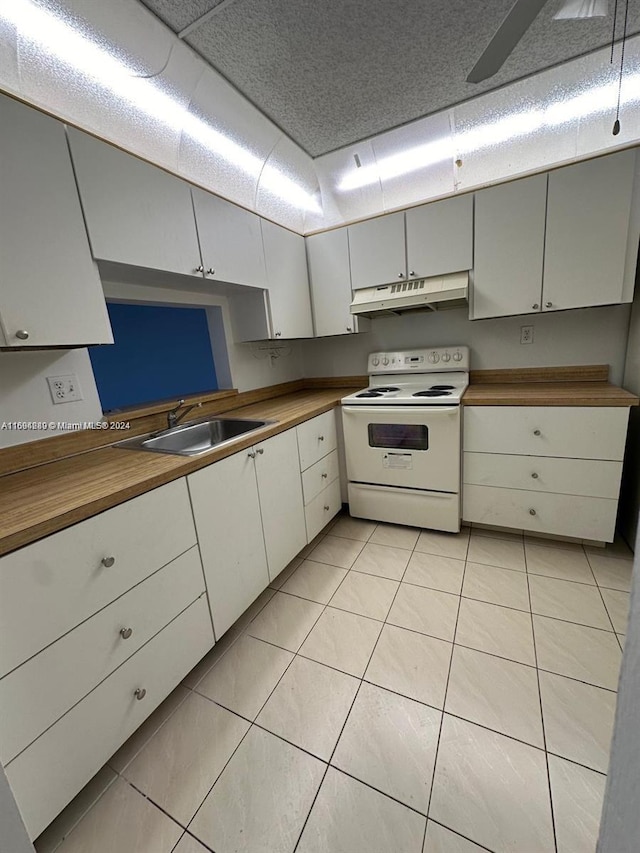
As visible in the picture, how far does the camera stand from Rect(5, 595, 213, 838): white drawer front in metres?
0.87

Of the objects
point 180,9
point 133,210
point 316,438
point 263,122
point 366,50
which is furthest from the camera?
point 316,438

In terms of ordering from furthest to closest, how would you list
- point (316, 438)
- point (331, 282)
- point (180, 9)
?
point (331, 282), point (316, 438), point (180, 9)

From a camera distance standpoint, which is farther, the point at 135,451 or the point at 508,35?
the point at 135,451

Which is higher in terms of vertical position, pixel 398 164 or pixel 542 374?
pixel 398 164

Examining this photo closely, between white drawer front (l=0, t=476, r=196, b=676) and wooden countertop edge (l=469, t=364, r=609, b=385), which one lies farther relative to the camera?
wooden countertop edge (l=469, t=364, r=609, b=385)

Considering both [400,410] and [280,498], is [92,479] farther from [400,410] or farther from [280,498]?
[400,410]

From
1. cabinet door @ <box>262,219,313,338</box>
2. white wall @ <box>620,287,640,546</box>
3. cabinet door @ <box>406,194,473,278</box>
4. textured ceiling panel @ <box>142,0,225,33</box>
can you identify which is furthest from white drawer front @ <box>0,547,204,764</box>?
white wall @ <box>620,287,640,546</box>

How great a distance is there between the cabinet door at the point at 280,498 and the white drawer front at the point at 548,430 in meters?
1.07

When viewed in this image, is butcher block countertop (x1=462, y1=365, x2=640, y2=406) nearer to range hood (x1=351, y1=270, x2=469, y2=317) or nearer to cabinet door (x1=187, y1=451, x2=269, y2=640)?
range hood (x1=351, y1=270, x2=469, y2=317)

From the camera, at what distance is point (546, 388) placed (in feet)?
6.81

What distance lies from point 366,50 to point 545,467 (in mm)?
2202

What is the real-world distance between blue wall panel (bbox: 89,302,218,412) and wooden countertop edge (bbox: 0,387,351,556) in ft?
1.43

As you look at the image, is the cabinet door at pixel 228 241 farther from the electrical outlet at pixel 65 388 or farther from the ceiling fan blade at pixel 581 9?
the ceiling fan blade at pixel 581 9

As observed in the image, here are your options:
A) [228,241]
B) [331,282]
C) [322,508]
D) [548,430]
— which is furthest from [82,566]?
[331,282]
